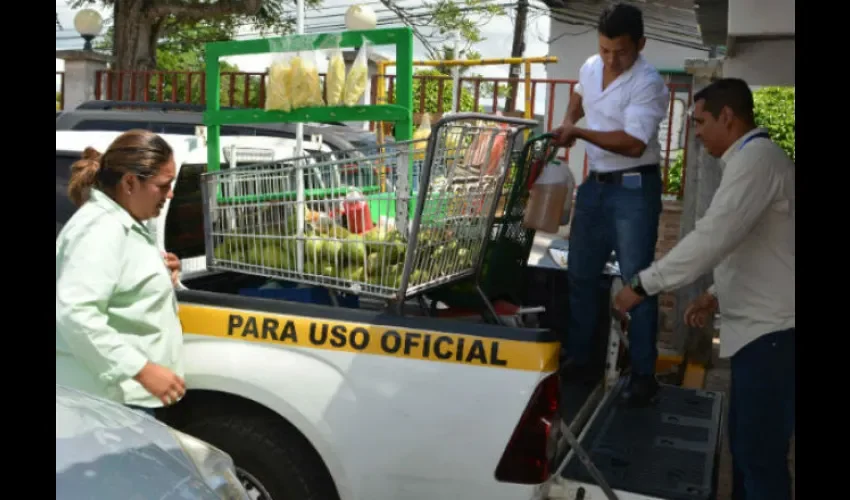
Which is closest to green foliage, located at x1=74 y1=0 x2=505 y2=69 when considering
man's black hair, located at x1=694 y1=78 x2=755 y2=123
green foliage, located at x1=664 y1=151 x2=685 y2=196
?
green foliage, located at x1=664 y1=151 x2=685 y2=196

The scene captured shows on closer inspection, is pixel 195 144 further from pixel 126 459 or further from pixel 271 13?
pixel 271 13

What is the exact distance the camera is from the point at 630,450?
377 cm

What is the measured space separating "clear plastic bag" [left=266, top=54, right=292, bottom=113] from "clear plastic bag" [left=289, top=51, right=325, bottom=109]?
0.08 feet

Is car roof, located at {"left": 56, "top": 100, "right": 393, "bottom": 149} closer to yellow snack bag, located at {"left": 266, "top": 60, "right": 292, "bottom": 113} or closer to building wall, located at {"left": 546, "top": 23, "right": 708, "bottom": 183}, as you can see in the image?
yellow snack bag, located at {"left": 266, "top": 60, "right": 292, "bottom": 113}

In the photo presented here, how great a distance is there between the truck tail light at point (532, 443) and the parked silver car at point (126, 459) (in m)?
0.87

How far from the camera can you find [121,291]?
10.2ft

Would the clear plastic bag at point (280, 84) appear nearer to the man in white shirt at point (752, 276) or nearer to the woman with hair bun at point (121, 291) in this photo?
the woman with hair bun at point (121, 291)

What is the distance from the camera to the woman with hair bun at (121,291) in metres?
2.96

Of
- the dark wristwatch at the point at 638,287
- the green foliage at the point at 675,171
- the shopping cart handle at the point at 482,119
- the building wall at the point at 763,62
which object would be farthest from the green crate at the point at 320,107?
the green foliage at the point at 675,171

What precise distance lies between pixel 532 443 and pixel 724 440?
3559 mm

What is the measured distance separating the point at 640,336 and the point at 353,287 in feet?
5.67

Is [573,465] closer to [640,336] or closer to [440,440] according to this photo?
[440,440]

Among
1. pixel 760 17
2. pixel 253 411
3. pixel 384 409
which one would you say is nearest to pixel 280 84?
pixel 253 411
